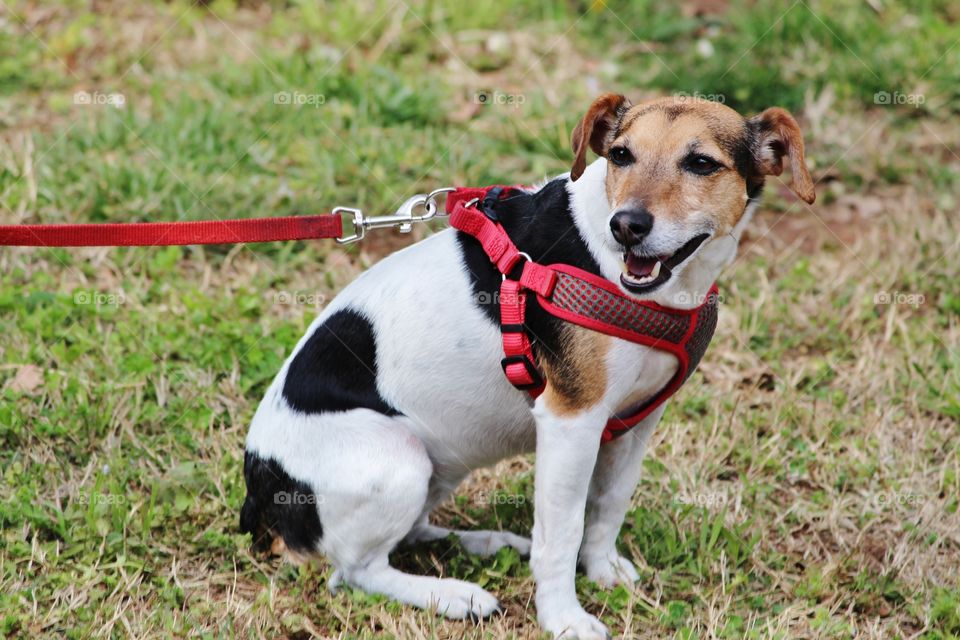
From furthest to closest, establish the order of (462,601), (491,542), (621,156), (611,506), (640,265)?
(491,542) → (611,506) → (462,601) → (621,156) → (640,265)

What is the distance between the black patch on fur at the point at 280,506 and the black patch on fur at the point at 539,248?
36.0 inches

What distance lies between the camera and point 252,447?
3.76m

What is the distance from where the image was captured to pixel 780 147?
3.37 meters

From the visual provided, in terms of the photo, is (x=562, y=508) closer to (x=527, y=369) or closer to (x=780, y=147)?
(x=527, y=369)

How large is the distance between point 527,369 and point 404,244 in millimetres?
2576

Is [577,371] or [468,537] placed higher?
[577,371]

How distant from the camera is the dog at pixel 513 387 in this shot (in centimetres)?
325

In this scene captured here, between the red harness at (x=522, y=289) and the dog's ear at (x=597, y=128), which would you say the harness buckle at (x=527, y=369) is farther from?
the dog's ear at (x=597, y=128)

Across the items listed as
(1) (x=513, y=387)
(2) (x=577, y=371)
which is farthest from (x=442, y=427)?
(2) (x=577, y=371)

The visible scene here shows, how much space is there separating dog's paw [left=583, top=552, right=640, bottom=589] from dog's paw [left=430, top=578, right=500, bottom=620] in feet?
1.35

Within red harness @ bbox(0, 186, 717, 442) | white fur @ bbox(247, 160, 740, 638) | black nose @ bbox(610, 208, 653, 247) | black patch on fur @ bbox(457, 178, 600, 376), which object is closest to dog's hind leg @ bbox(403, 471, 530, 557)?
white fur @ bbox(247, 160, 740, 638)

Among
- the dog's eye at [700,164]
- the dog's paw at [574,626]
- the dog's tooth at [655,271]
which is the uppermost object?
the dog's eye at [700,164]

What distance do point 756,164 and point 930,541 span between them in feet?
6.04

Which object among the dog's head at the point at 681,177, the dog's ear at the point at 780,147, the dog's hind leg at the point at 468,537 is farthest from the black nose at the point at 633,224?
A: the dog's hind leg at the point at 468,537
